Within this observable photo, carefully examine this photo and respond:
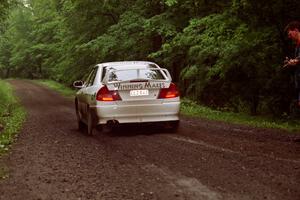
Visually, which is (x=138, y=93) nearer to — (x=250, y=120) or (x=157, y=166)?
(x=157, y=166)

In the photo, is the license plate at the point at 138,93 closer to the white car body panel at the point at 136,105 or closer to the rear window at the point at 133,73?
the white car body panel at the point at 136,105

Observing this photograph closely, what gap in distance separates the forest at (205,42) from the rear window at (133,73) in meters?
4.12

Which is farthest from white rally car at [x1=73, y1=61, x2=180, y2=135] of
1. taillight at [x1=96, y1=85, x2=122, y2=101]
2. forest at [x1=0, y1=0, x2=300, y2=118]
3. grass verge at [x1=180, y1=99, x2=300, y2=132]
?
forest at [x1=0, y1=0, x2=300, y2=118]

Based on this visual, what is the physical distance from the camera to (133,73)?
11.5m

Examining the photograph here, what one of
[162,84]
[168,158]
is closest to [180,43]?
[162,84]

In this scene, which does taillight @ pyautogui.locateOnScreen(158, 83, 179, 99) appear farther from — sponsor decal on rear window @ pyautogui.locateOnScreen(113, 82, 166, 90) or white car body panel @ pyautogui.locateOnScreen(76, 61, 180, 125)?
sponsor decal on rear window @ pyautogui.locateOnScreen(113, 82, 166, 90)

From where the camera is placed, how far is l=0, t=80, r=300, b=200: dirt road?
5781 millimetres

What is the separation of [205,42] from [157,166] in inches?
415

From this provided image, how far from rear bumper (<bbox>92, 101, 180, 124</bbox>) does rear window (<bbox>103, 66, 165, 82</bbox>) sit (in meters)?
0.71

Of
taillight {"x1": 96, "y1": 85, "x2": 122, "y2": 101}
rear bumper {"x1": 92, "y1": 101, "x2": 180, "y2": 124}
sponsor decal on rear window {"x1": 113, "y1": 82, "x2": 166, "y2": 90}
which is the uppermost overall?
sponsor decal on rear window {"x1": 113, "y1": 82, "x2": 166, "y2": 90}

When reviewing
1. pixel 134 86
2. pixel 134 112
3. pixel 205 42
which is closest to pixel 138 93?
pixel 134 86

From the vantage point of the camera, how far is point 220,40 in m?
16.7

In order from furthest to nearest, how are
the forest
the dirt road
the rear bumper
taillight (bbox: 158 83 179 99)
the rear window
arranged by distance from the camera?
the forest, the rear window, taillight (bbox: 158 83 179 99), the rear bumper, the dirt road

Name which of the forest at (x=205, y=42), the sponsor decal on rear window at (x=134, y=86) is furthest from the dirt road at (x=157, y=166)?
the forest at (x=205, y=42)
